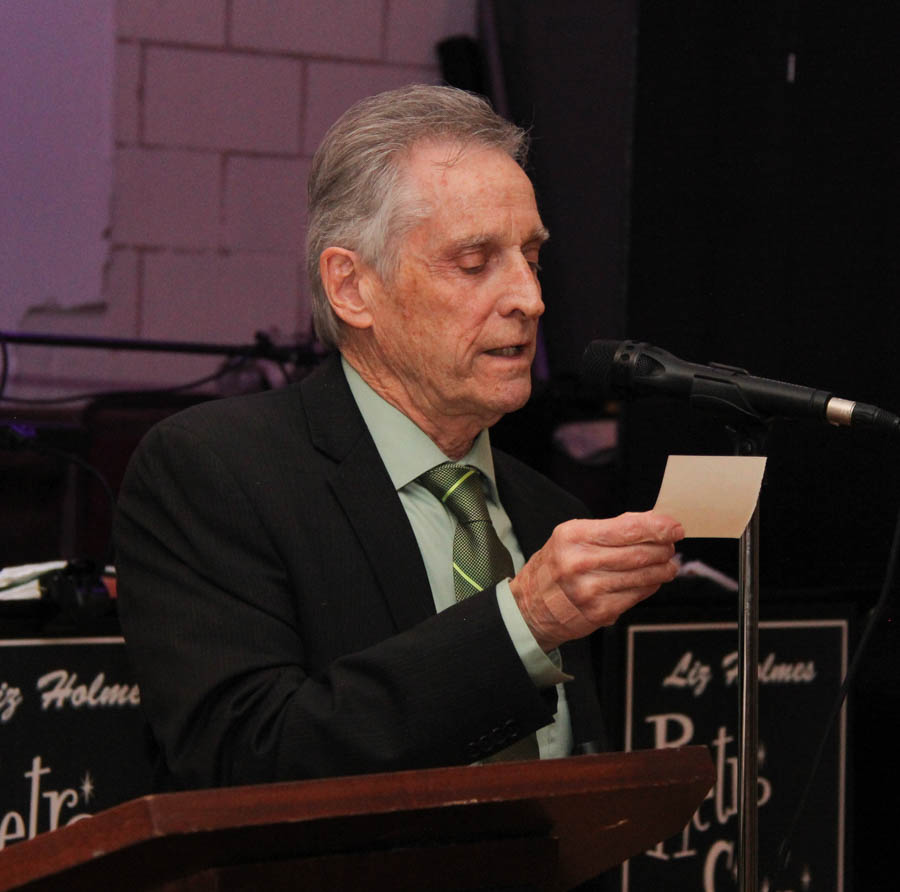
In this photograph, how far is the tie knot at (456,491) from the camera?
1.67 meters

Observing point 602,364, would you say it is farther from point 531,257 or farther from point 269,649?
point 269,649

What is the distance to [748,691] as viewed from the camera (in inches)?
58.2

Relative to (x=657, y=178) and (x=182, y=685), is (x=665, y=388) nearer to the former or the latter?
(x=182, y=685)

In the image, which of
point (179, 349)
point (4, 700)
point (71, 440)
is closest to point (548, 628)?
point (4, 700)

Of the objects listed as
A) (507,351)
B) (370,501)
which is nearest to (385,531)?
(370,501)

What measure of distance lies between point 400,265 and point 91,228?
246cm

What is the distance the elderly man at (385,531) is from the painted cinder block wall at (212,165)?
2.20m

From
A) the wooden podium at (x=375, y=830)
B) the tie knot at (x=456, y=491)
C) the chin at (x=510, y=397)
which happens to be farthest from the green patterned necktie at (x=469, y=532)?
the wooden podium at (x=375, y=830)

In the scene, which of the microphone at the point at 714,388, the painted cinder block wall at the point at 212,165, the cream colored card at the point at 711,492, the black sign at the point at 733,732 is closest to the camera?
the cream colored card at the point at 711,492

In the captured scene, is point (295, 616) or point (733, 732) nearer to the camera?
point (295, 616)

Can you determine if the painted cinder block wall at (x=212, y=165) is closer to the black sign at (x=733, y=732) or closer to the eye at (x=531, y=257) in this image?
the black sign at (x=733, y=732)

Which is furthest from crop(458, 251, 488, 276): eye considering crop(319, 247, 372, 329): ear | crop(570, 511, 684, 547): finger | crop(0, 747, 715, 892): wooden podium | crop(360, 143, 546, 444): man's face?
crop(0, 747, 715, 892): wooden podium

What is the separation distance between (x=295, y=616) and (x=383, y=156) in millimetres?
566

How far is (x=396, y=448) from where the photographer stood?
5.50 feet
